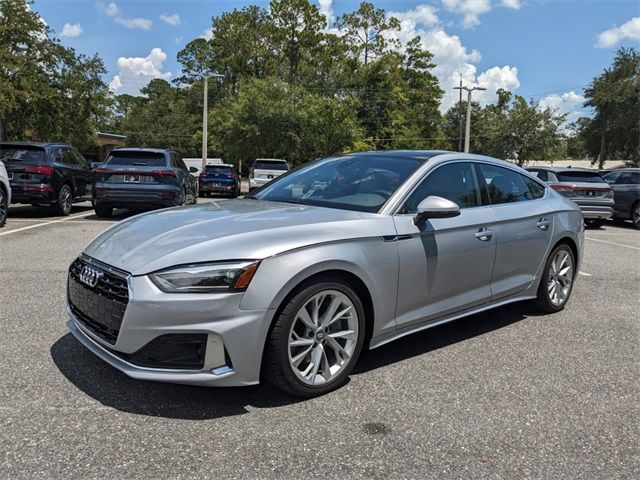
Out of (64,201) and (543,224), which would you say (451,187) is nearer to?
(543,224)

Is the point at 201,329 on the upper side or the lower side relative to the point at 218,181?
lower

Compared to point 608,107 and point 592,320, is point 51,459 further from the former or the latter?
point 608,107

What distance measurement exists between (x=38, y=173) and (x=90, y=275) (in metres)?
9.38

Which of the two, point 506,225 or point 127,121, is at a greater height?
point 127,121

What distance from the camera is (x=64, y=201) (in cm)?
1219

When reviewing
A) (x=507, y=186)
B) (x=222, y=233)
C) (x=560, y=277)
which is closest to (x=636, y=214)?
(x=560, y=277)

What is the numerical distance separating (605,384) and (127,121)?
7510 centimetres

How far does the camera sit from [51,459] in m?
2.61

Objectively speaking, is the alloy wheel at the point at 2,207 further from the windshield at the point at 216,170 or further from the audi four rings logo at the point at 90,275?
the windshield at the point at 216,170

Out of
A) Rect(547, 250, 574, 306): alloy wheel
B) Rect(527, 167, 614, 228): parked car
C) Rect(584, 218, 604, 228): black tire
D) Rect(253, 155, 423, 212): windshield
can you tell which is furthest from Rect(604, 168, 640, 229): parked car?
Rect(253, 155, 423, 212): windshield

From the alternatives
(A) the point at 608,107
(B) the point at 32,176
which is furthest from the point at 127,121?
(B) the point at 32,176

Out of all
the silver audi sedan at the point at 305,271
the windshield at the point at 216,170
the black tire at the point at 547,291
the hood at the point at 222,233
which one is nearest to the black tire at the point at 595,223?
the black tire at the point at 547,291

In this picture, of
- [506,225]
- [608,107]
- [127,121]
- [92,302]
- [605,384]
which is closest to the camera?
[92,302]

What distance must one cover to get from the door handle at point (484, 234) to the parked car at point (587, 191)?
10987 millimetres
